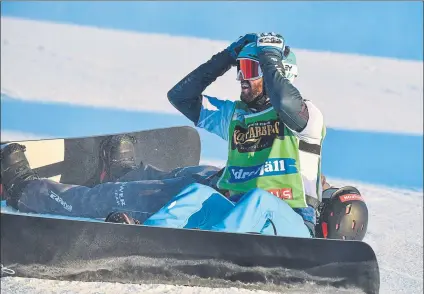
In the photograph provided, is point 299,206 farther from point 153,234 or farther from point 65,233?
point 65,233

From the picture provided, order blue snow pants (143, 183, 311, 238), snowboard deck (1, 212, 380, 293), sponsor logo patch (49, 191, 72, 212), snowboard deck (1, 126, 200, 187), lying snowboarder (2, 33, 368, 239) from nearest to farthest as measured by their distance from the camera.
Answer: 1. snowboard deck (1, 212, 380, 293)
2. blue snow pants (143, 183, 311, 238)
3. lying snowboarder (2, 33, 368, 239)
4. sponsor logo patch (49, 191, 72, 212)
5. snowboard deck (1, 126, 200, 187)

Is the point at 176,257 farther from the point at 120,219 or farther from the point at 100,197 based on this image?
the point at 100,197

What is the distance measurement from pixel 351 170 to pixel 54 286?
4.02m

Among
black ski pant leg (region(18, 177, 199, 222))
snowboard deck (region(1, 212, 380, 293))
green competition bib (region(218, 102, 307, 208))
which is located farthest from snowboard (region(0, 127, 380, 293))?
black ski pant leg (region(18, 177, 199, 222))

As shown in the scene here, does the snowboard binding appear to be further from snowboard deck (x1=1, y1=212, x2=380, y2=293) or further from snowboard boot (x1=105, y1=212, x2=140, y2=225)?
snowboard boot (x1=105, y1=212, x2=140, y2=225)

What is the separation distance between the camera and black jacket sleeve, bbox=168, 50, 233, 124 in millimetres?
5254

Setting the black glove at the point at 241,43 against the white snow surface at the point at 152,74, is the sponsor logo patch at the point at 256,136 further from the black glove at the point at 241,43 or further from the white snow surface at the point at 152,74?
the white snow surface at the point at 152,74

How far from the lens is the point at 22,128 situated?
8.45 m

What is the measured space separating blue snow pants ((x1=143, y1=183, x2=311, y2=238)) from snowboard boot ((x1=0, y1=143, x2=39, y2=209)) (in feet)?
4.47

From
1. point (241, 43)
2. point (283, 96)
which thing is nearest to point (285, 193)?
point (283, 96)

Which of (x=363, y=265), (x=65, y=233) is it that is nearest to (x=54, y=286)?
(x=65, y=233)

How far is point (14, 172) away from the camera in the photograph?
18.2 ft

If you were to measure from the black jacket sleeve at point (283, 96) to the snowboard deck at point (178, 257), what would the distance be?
76 centimetres

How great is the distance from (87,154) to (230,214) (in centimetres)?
186
